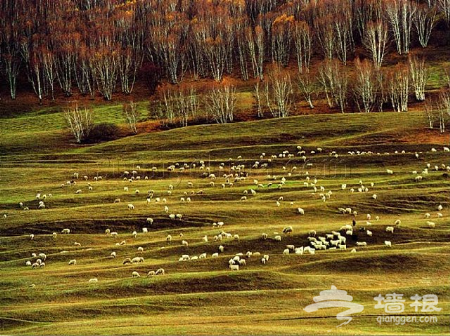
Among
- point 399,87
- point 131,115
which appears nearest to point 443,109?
point 399,87

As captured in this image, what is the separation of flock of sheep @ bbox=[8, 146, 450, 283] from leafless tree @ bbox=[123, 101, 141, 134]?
108 feet

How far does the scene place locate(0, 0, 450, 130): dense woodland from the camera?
128 m

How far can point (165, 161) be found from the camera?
91375mm

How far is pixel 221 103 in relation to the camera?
4673 inches

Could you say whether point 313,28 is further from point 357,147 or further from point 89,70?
point 357,147

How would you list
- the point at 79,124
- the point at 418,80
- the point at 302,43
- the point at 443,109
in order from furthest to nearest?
the point at 302,43, the point at 418,80, the point at 79,124, the point at 443,109

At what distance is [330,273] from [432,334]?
1240 centimetres

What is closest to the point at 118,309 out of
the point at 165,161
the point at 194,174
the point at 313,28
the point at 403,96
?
the point at 194,174

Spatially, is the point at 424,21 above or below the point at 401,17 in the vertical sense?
below
